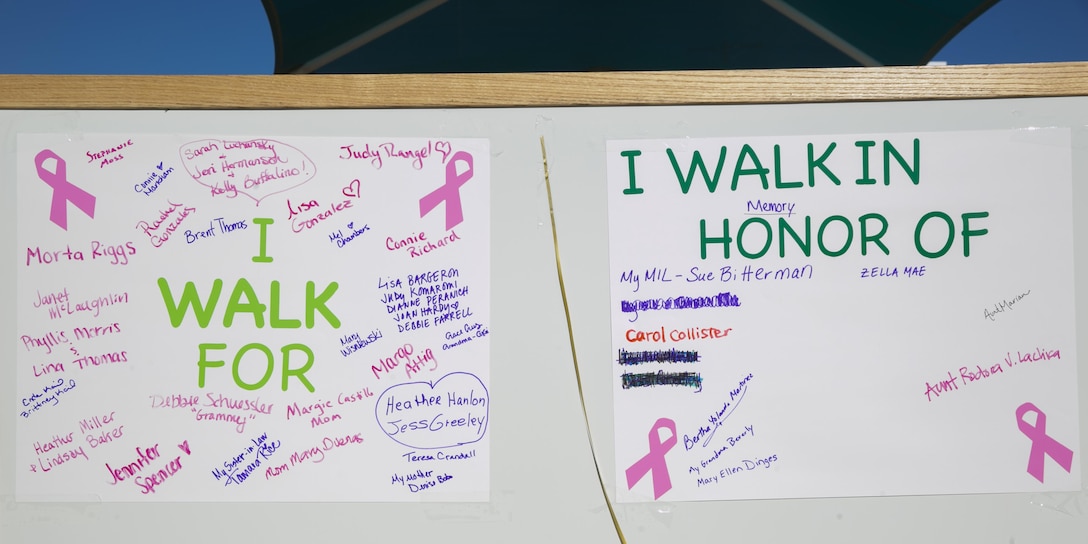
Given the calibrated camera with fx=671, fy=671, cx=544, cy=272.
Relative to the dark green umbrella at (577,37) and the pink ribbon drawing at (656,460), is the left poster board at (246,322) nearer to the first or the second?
the pink ribbon drawing at (656,460)

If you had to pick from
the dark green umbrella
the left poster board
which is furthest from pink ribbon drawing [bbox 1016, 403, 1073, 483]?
the dark green umbrella

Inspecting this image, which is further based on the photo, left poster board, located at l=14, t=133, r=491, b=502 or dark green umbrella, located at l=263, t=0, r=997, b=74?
dark green umbrella, located at l=263, t=0, r=997, b=74

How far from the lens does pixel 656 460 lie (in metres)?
1.13

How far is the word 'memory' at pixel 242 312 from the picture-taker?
1.12 meters

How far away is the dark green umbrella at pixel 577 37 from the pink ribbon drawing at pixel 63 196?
205 cm

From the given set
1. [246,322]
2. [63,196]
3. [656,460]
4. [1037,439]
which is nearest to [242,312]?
[246,322]

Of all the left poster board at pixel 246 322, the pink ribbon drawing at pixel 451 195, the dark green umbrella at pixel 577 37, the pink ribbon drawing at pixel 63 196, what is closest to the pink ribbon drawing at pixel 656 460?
the left poster board at pixel 246 322

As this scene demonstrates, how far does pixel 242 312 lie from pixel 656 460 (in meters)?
0.74

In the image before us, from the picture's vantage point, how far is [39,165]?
113 cm

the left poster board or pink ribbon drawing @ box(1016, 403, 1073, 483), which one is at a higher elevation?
the left poster board

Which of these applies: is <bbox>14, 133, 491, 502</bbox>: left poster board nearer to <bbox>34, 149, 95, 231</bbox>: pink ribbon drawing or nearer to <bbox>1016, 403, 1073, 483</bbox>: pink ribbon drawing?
<bbox>34, 149, 95, 231</bbox>: pink ribbon drawing

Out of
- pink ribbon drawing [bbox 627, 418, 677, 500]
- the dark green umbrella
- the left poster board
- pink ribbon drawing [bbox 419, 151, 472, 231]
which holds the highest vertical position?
the dark green umbrella

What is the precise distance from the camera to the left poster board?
44.1 inches

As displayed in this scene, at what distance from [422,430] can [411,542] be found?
19 cm
